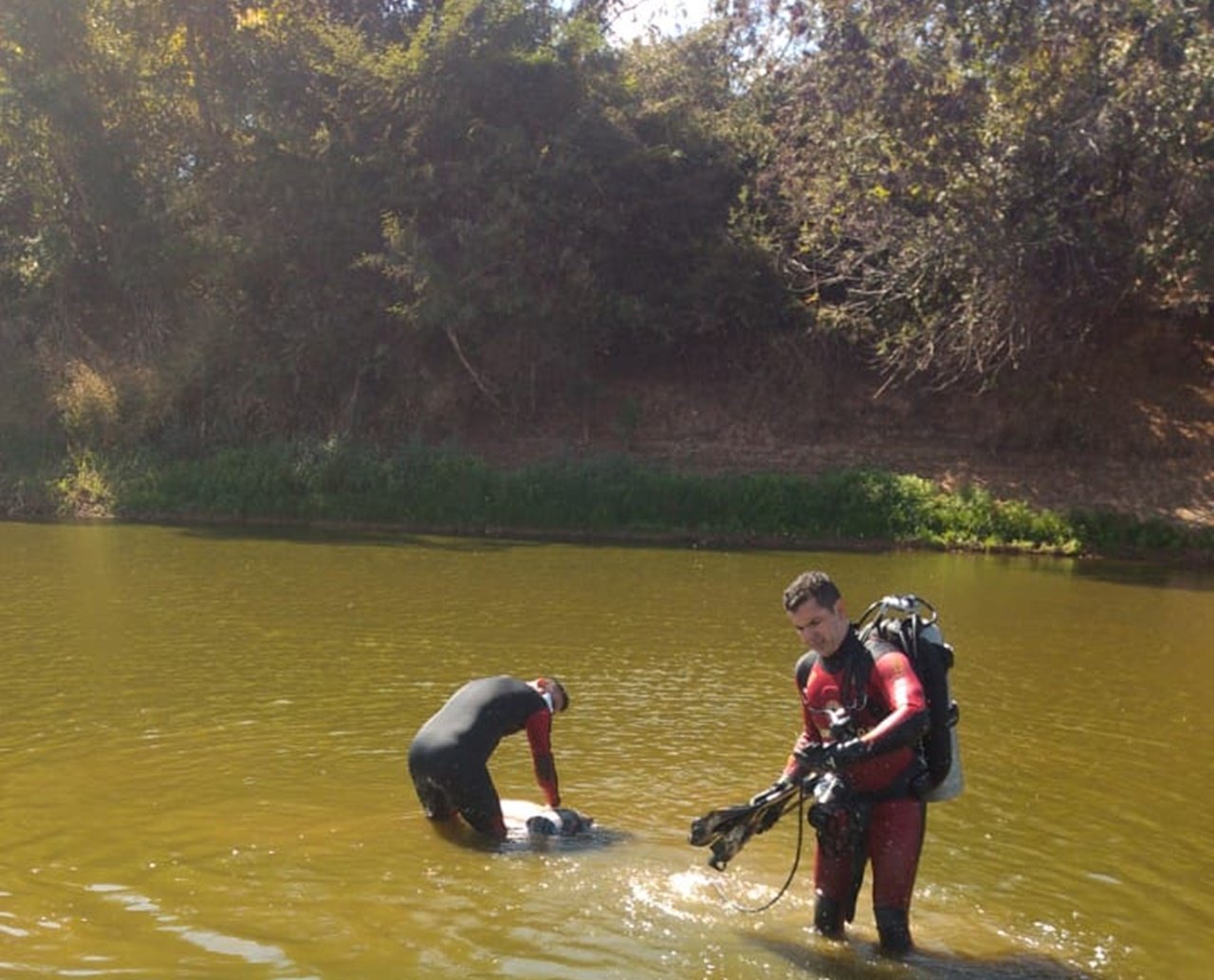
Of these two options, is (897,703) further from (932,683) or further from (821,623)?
(821,623)

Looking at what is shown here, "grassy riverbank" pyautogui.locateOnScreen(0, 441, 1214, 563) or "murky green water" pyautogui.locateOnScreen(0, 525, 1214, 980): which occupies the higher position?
"grassy riverbank" pyautogui.locateOnScreen(0, 441, 1214, 563)

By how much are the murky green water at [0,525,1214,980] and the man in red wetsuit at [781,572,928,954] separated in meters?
0.39

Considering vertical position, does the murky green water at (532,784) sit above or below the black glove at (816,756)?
below

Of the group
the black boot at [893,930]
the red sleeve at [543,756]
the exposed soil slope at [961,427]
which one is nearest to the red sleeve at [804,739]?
the black boot at [893,930]

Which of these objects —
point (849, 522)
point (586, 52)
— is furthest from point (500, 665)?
point (586, 52)

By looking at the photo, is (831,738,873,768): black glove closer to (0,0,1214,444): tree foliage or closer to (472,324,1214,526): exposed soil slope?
(0,0,1214,444): tree foliage

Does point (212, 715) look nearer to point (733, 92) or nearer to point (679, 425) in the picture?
point (679, 425)

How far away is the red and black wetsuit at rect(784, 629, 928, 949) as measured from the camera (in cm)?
561

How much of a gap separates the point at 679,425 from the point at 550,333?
3.33 metres

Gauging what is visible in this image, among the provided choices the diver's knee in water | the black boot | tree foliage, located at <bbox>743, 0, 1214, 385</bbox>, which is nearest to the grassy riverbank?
tree foliage, located at <bbox>743, 0, 1214, 385</bbox>

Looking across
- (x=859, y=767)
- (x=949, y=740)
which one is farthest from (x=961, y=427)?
(x=859, y=767)

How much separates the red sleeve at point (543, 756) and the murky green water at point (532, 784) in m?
0.43

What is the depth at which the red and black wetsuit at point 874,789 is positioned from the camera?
5.61 m

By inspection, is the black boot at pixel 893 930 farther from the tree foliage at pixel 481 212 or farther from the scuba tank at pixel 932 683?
the tree foliage at pixel 481 212
